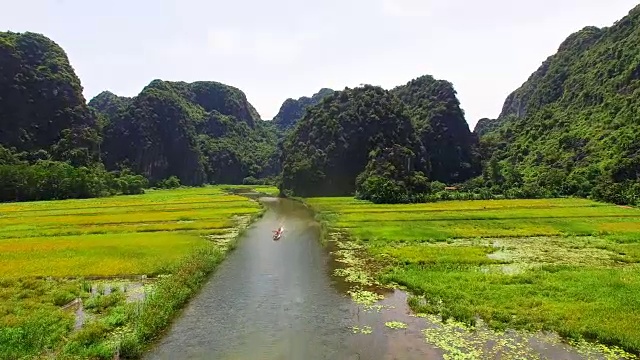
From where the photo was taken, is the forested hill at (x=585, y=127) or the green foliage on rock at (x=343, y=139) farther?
the green foliage on rock at (x=343, y=139)

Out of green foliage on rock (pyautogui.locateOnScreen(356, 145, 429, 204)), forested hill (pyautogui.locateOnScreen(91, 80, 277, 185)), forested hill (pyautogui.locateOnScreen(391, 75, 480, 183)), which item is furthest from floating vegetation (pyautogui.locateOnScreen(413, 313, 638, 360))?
forested hill (pyautogui.locateOnScreen(91, 80, 277, 185))

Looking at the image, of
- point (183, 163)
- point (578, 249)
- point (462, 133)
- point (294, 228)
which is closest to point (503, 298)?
point (578, 249)

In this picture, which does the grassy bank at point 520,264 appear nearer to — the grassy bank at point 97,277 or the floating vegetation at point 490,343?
the floating vegetation at point 490,343

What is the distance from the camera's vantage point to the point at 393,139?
102 meters

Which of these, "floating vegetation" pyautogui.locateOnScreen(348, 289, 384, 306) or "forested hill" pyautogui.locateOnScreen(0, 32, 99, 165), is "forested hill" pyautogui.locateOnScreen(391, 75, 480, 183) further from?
"floating vegetation" pyautogui.locateOnScreen(348, 289, 384, 306)

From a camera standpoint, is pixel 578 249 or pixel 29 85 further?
pixel 29 85

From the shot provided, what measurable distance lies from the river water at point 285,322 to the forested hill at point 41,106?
94.3m

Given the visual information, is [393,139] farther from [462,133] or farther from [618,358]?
[618,358]

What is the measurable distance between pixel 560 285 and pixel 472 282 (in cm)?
403

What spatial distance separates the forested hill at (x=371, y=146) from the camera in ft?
301

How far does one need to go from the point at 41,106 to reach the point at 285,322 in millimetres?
115389

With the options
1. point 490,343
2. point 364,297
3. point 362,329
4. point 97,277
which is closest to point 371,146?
point 97,277

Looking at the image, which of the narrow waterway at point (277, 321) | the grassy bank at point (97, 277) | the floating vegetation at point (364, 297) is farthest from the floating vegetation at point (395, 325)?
the grassy bank at point (97, 277)

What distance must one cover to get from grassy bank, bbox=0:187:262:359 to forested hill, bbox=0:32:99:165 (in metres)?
62.2
